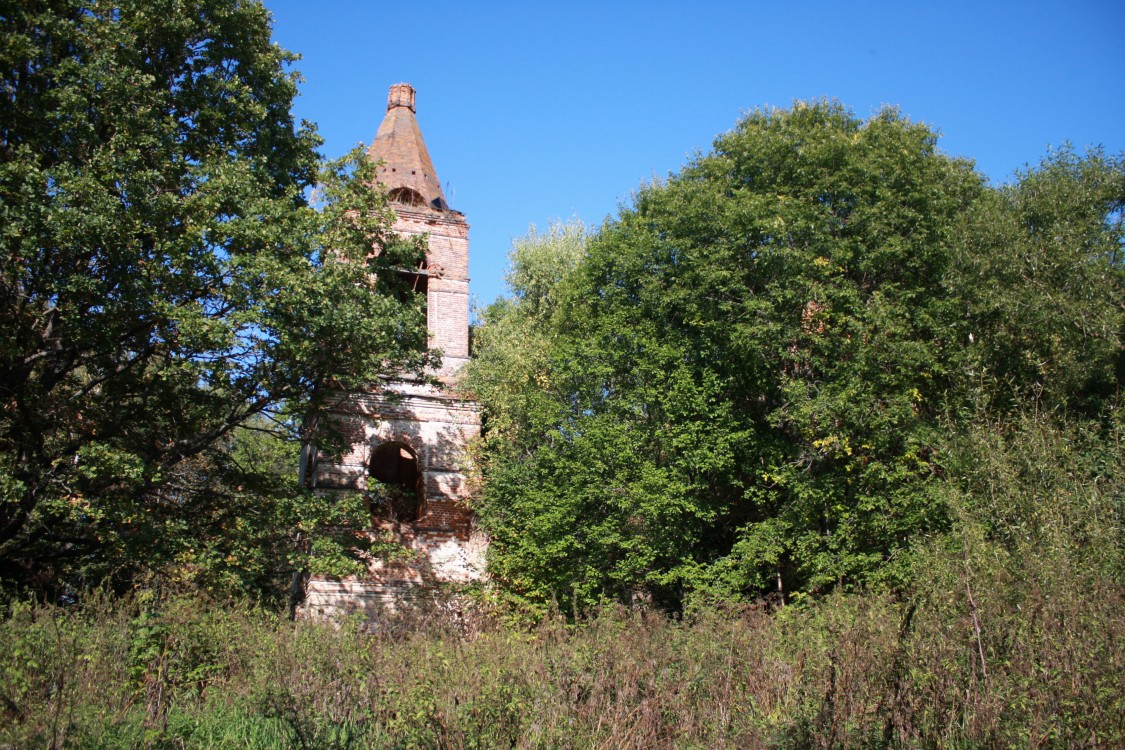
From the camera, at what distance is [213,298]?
13.2 m

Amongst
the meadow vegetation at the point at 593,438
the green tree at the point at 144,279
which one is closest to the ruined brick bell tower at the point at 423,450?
the meadow vegetation at the point at 593,438

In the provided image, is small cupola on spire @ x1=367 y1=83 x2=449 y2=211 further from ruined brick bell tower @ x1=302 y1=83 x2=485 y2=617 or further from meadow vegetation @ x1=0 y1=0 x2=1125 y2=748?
meadow vegetation @ x1=0 y1=0 x2=1125 y2=748

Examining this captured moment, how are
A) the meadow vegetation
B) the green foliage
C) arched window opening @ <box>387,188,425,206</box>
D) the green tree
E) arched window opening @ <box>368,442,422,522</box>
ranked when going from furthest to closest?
arched window opening @ <box>387,188,425,206</box> < arched window opening @ <box>368,442,422,522</box> < the green foliage < the green tree < the meadow vegetation

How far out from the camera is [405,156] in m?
21.4

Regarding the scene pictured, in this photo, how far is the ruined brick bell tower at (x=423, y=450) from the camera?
16953 millimetres

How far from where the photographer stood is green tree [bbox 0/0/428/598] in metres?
11.8

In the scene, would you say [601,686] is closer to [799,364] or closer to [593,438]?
[593,438]

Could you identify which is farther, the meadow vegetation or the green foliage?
the green foliage

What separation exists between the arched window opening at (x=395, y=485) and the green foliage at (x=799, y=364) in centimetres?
201

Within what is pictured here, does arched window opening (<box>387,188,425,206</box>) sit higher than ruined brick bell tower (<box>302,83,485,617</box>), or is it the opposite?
arched window opening (<box>387,188,425,206</box>)

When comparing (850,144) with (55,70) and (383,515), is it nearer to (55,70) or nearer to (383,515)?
(383,515)

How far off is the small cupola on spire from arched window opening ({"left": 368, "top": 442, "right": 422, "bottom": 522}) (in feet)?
19.7

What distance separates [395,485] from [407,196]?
7022mm

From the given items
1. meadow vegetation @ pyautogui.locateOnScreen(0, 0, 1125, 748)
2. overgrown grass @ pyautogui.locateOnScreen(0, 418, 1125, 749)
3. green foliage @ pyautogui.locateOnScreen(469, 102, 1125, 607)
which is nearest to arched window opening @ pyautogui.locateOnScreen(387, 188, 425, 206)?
meadow vegetation @ pyautogui.locateOnScreen(0, 0, 1125, 748)
